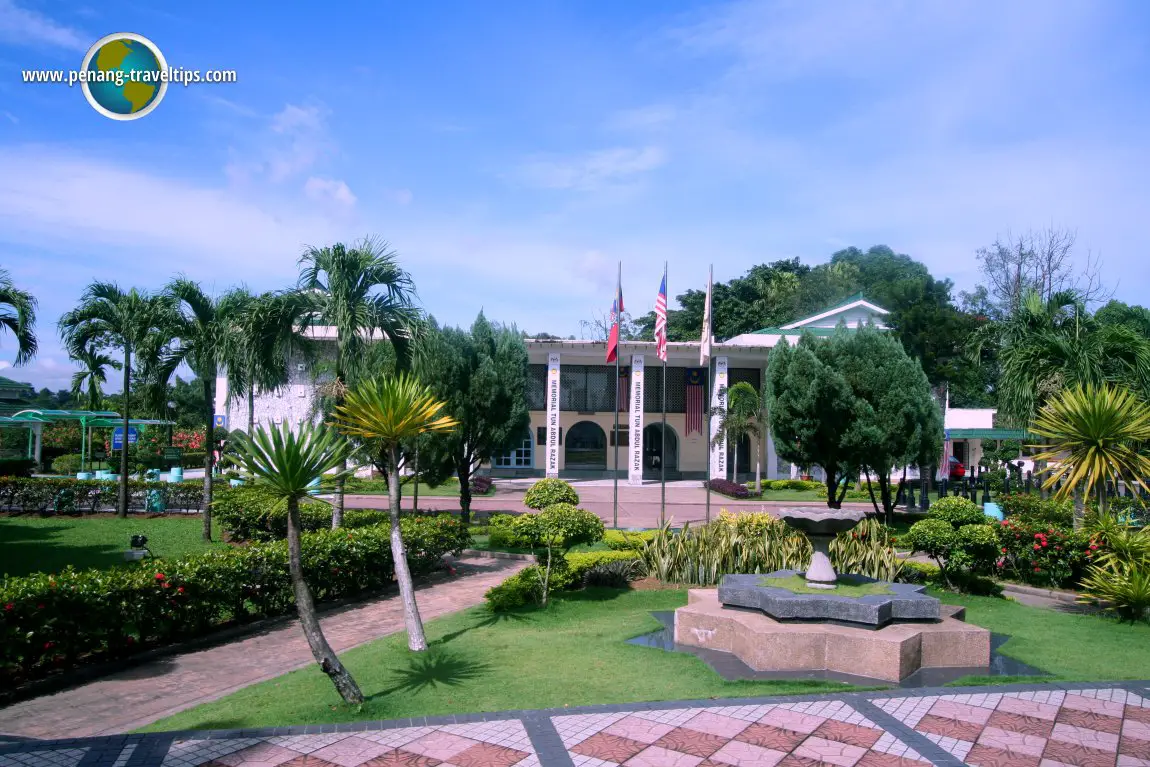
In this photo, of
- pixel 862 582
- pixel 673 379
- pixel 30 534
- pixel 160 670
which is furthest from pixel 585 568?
pixel 673 379

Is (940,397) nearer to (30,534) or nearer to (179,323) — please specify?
(179,323)

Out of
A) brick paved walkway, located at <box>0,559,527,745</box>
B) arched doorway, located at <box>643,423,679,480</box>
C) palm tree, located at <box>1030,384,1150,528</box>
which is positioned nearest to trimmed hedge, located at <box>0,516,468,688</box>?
brick paved walkway, located at <box>0,559,527,745</box>

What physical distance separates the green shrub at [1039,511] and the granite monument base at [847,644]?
5686mm

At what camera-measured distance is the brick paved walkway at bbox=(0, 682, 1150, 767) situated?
5.34 metres

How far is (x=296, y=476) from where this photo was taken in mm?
6102

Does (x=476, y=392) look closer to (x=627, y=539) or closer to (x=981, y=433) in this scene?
(x=627, y=539)

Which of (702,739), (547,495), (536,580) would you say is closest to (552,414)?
(547,495)

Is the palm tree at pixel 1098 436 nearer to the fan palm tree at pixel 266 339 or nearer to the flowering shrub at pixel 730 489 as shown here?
the fan palm tree at pixel 266 339

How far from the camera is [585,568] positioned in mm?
11531

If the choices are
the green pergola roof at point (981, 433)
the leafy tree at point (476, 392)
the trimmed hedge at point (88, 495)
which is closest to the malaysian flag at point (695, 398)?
the green pergola roof at point (981, 433)

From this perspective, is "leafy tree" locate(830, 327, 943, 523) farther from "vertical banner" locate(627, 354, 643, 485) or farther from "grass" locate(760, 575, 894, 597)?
"vertical banner" locate(627, 354, 643, 485)

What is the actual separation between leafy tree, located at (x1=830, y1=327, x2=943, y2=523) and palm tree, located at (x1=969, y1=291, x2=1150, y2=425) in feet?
7.90

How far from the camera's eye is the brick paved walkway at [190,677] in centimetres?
631

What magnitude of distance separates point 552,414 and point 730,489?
26.8ft
